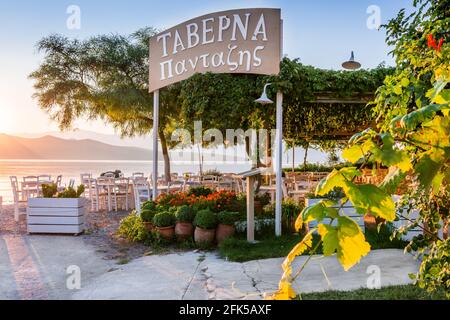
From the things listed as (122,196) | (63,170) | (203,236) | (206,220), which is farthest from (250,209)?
(63,170)

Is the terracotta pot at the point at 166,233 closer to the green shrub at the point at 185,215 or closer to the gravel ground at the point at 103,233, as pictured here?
the green shrub at the point at 185,215

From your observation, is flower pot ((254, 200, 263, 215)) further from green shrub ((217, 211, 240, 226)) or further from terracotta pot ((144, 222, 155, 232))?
terracotta pot ((144, 222, 155, 232))

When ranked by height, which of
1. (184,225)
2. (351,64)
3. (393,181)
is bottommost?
(184,225)

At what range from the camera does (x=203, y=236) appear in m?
7.48

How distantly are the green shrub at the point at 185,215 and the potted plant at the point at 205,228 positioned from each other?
25cm

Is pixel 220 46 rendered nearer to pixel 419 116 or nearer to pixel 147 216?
pixel 147 216

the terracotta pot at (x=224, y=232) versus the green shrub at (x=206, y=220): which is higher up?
the green shrub at (x=206, y=220)

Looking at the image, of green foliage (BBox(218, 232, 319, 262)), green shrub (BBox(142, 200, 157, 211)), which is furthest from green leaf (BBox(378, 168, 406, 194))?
green shrub (BBox(142, 200, 157, 211))

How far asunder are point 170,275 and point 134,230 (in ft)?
9.49

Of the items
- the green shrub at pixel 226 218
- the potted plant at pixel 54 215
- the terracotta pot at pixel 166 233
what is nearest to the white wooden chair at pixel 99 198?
the potted plant at pixel 54 215

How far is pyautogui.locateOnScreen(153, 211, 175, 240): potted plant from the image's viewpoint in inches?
304

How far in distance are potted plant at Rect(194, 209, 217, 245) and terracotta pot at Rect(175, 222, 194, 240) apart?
0.21m

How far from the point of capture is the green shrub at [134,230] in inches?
312
